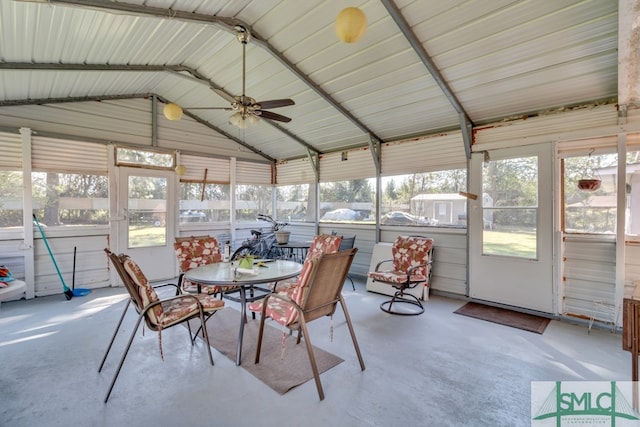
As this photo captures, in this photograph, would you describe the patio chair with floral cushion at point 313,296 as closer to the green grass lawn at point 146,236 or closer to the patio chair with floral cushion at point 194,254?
the patio chair with floral cushion at point 194,254

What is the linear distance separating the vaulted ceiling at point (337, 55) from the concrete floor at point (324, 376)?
276cm

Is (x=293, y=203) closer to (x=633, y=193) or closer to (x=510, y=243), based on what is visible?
(x=510, y=243)

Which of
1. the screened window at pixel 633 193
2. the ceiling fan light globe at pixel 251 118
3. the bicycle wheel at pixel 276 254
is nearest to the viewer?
the ceiling fan light globe at pixel 251 118

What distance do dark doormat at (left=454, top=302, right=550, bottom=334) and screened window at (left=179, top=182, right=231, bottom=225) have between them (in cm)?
494

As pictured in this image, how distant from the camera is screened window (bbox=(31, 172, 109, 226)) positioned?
4621mm

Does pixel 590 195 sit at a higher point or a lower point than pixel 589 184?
lower

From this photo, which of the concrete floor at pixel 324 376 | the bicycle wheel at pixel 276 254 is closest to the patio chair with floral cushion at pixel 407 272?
the concrete floor at pixel 324 376

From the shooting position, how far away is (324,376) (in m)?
2.47

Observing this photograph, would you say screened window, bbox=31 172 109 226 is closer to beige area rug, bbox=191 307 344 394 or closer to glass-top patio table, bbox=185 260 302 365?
beige area rug, bbox=191 307 344 394

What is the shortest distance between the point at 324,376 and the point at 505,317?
2.68m

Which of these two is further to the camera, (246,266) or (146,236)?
(146,236)

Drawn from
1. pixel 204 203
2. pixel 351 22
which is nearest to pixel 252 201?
pixel 204 203
